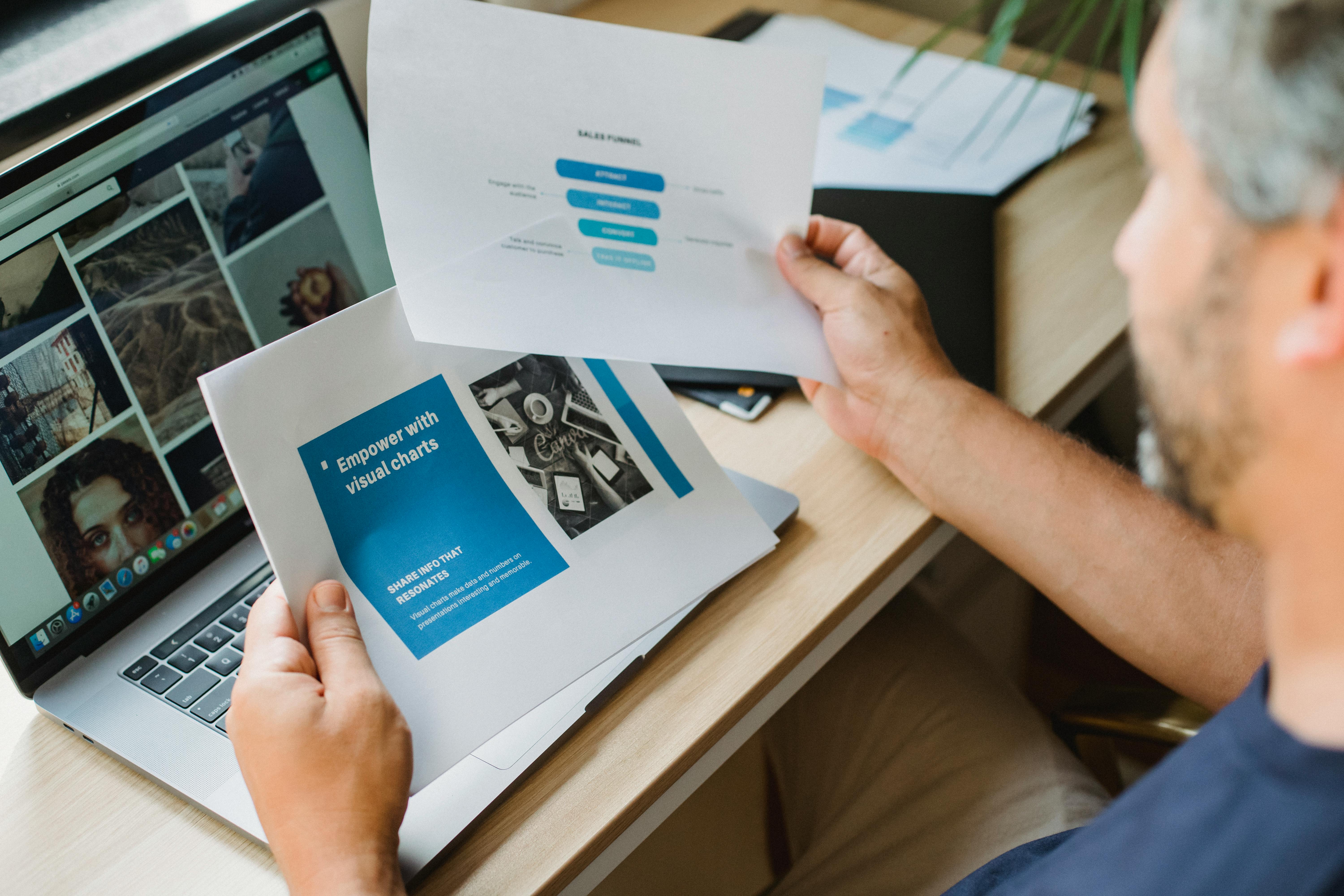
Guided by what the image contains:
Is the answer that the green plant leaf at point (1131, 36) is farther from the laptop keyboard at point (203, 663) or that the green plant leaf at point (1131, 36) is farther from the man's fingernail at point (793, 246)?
the laptop keyboard at point (203, 663)

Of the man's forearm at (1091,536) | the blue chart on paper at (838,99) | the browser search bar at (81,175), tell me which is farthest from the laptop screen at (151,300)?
the blue chart on paper at (838,99)

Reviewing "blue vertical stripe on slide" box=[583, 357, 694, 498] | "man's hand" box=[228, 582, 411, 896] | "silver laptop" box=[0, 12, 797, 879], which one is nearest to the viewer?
"man's hand" box=[228, 582, 411, 896]

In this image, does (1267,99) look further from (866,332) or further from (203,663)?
(203,663)

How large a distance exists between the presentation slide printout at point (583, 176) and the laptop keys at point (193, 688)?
0.93 ft

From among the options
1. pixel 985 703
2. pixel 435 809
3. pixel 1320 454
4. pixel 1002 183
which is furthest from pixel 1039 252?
pixel 435 809

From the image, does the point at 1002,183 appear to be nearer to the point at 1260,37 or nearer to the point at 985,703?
the point at 985,703

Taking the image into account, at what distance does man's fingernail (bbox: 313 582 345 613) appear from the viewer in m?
0.63

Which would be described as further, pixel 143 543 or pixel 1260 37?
pixel 143 543

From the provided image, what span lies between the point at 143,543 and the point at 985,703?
717 millimetres

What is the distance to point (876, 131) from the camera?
120 centimetres

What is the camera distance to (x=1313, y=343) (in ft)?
1.26

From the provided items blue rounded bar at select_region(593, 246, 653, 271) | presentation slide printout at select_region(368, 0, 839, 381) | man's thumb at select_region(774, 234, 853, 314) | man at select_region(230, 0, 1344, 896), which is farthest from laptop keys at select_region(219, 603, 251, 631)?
man's thumb at select_region(774, 234, 853, 314)

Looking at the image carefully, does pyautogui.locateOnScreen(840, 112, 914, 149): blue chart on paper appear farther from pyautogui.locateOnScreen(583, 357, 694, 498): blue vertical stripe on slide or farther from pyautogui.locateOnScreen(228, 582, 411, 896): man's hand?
pyautogui.locateOnScreen(228, 582, 411, 896): man's hand

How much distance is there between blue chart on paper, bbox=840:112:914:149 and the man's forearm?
0.47m
